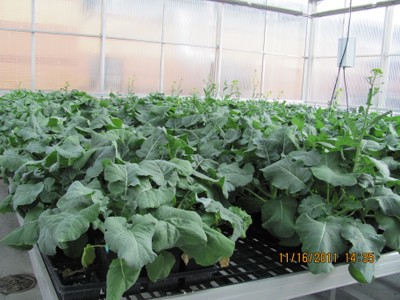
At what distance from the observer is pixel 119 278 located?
40.9 inches

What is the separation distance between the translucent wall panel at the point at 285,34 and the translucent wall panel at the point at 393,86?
3.38 metres

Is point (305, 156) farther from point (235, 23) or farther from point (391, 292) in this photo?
point (235, 23)

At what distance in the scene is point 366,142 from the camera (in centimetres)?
191

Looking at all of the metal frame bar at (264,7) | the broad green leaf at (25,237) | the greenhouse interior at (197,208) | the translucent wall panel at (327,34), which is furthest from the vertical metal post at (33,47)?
the broad green leaf at (25,237)

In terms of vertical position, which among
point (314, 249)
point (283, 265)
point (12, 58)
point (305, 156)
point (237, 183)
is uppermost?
point (12, 58)

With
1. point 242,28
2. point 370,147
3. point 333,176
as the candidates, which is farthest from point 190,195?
point 242,28

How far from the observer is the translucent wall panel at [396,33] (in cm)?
1150

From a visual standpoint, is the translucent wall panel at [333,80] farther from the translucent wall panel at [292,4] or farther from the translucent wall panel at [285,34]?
the translucent wall panel at [292,4]

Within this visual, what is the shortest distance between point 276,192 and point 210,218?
22.7 inches

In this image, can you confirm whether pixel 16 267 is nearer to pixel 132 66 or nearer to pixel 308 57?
pixel 132 66

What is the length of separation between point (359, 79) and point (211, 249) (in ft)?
40.0

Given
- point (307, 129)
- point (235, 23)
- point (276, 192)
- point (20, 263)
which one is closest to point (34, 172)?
point (276, 192)

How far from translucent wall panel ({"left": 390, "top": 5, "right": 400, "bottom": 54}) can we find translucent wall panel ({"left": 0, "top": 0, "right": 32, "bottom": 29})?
30.4 feet

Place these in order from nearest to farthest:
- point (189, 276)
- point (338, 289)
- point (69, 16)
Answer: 1. point (189, 276)
2. point (338, 289)
3. point (69, 16)
